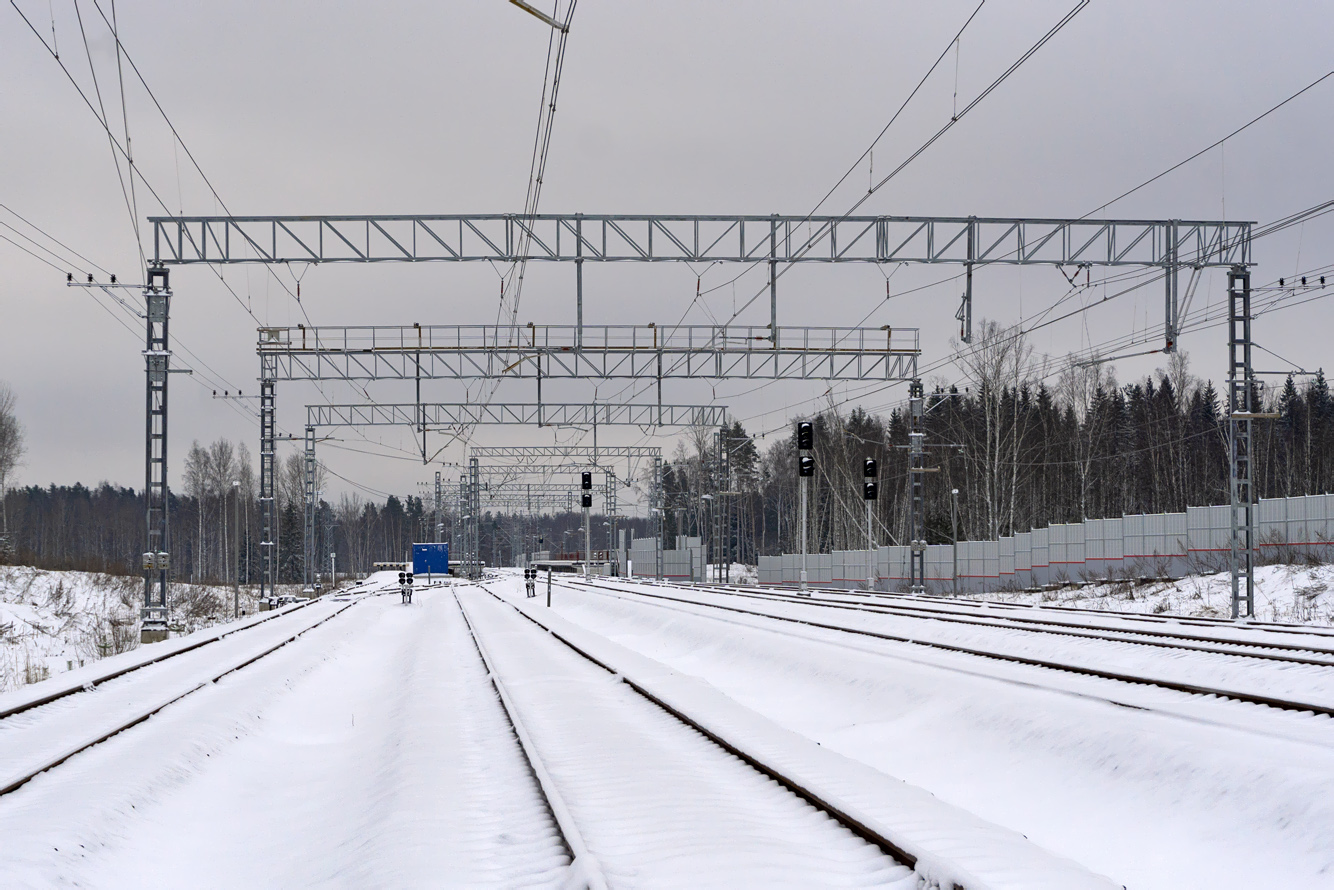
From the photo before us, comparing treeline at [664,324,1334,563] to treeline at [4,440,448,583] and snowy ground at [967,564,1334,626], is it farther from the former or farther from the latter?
treeline at [4,440,448,583]

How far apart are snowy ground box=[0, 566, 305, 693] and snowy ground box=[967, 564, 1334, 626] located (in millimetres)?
29451

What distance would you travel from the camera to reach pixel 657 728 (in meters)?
14.1

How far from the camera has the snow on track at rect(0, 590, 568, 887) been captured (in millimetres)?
8461

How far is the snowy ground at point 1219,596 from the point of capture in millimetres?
32344

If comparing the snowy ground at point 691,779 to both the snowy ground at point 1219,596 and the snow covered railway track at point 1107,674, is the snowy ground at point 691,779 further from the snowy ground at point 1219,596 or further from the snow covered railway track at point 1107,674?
the snowy ground at point 1219,596

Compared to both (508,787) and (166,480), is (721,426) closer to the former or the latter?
(166,480)

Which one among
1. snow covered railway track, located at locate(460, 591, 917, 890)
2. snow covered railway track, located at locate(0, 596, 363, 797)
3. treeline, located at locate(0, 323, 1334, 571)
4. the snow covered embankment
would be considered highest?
treeline, located at locate(0, 323, 1334, 571)

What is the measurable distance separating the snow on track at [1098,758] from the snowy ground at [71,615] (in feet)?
55.3

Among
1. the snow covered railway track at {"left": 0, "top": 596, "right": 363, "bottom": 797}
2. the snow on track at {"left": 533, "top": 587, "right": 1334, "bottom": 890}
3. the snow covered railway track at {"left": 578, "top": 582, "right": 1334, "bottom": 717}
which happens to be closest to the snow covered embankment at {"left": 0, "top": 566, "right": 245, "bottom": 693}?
the snow covered railway track at {"left": 0, "top": 596, "right": 363, "bottom": 797}

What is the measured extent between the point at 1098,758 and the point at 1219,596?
28907 millimetres

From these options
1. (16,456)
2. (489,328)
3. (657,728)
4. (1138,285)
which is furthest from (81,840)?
(16,456)

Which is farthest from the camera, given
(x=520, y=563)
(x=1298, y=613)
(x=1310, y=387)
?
(x=520, y=563)

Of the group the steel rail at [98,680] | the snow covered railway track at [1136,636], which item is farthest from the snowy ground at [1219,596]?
the steel rail at [98,680]

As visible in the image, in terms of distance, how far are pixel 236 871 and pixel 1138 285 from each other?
2557 cm
